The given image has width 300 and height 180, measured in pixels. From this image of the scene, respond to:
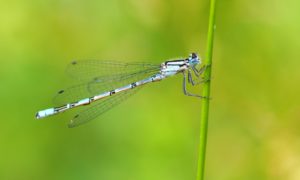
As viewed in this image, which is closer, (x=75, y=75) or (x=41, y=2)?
(x=75, y=75)

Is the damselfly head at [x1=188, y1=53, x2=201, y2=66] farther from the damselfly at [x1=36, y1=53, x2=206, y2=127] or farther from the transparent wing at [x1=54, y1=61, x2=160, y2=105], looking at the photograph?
the transparent wing at [x1=54, y1=61, x2=160, y2=105]

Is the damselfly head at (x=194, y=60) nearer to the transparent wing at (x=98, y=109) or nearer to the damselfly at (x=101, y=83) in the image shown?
the damselfly at (x=101, y=83)

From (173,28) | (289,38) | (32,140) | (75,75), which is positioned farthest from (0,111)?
(289,38)

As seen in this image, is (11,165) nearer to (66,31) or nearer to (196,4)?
(66,31)

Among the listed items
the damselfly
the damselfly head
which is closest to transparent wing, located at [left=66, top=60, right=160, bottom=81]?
the damselfly

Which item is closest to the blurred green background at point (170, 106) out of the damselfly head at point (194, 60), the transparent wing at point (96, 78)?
the transparent wing at point (96, 78)

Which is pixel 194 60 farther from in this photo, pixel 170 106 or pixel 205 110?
pixel 205 110
